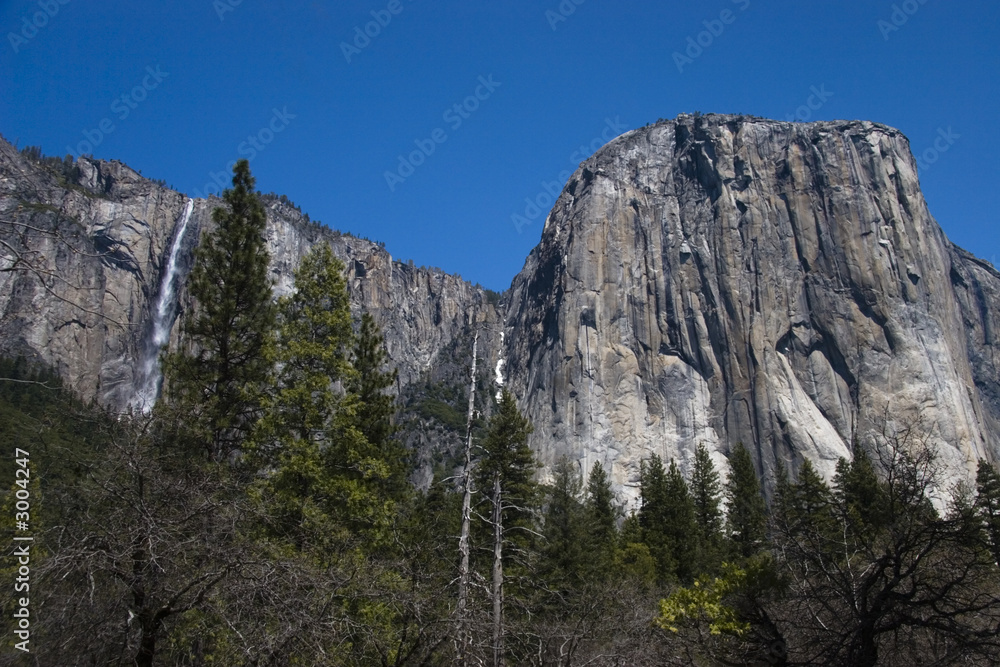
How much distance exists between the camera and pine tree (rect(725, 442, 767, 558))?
3622cm

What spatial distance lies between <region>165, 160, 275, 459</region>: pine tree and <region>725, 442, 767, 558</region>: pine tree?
82.3 ft

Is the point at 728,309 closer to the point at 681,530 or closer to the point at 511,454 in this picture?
the point at 681,530

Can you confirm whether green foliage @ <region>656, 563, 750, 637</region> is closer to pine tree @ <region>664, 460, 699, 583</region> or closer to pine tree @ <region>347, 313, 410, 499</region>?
pine tree @ <region>347, 313, 410, 499</region>

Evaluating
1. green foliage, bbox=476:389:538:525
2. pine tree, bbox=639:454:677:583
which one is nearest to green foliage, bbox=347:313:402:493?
green foliage, bbox=476:389:538:525

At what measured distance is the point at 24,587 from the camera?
218 inches

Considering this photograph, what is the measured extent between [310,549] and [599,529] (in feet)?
89.7

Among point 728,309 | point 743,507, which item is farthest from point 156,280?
point 743,507

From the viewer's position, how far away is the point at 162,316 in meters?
122

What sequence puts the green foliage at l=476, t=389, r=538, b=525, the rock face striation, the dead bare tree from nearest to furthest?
the dead bare tree < the green foliage at l=476, t=389, r=538, b=525 < the rock face striation

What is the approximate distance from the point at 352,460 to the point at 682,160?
351 ft

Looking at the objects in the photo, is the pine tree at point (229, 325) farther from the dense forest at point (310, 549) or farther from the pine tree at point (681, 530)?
the pine tree at point (681, 530)

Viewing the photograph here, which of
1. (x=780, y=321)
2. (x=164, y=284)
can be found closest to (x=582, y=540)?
(x=780, y=321)

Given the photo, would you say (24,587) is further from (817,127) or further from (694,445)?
(817,127)

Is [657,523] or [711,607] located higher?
[657,523]
